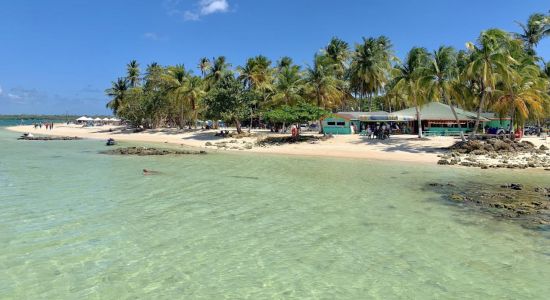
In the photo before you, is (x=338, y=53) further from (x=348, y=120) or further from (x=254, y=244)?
(x=254, y=244)

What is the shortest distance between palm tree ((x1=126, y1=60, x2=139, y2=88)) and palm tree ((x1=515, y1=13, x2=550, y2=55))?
66391mm

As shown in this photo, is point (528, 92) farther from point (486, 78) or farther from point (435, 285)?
point (435, 285)

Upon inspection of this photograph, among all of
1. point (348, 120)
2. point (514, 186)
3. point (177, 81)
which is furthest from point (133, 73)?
point (514, 186)

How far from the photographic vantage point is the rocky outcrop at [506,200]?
13.5m

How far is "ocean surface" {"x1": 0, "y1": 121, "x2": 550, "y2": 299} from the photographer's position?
7718mm

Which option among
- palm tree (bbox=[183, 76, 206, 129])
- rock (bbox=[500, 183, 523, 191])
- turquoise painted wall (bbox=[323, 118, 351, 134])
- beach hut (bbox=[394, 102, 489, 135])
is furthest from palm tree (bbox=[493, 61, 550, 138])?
palm tree (bbox=[183, 76, 206, 129])

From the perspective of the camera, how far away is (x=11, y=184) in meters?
18.3

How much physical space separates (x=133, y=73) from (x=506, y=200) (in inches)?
3128

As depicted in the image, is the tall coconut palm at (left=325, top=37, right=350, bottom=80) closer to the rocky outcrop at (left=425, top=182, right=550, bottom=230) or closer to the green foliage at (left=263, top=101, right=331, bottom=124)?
the green foliage at (left=263, top=101, right=331, bottom=124)

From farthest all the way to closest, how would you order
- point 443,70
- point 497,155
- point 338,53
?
point 338,53
point 443,70
point 497,155

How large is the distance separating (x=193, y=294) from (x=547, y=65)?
2181 inches

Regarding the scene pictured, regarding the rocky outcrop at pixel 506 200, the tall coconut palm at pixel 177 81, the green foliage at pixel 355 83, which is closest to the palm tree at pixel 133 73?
the green foliage at pixel 355 83

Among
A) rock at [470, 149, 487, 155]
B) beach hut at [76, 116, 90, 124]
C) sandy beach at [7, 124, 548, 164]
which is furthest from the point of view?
beach hut at [76, 116, 90, 124]

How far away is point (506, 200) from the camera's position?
16.2 m
